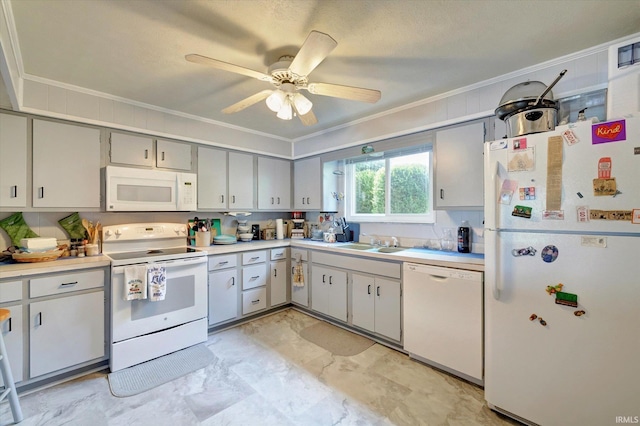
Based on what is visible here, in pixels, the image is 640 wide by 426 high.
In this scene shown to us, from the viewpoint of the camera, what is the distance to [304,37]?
1747 mm

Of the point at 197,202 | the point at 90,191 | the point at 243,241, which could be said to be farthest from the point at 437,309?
the point at 90,191

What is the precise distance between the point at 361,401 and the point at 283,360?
2.68ft

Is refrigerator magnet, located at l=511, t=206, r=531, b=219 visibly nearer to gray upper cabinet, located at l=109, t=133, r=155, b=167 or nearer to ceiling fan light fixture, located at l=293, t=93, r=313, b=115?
ceiling fan light fixture, located at l=293, t=93, r=313, b=115

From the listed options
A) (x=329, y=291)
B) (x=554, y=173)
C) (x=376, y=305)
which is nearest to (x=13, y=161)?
(x=329, y=291)

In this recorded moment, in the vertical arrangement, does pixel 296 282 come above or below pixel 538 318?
below

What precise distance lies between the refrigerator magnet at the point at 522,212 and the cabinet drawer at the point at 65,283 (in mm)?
3158

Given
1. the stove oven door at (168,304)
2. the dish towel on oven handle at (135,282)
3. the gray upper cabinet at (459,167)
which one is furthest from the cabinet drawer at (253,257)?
the gray upper cabinet at (459,167)

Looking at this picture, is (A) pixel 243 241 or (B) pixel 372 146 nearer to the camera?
(B) pixel 372 146

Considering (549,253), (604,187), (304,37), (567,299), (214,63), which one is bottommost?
(567,299)

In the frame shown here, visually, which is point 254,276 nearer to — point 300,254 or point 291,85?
point 300,254

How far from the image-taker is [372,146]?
10.5 ft

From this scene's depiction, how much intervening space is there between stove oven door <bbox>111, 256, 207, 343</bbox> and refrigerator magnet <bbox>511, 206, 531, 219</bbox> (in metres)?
2.71

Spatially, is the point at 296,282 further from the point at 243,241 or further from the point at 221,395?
the point at 221,395

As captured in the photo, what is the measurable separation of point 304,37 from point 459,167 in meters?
1.73
